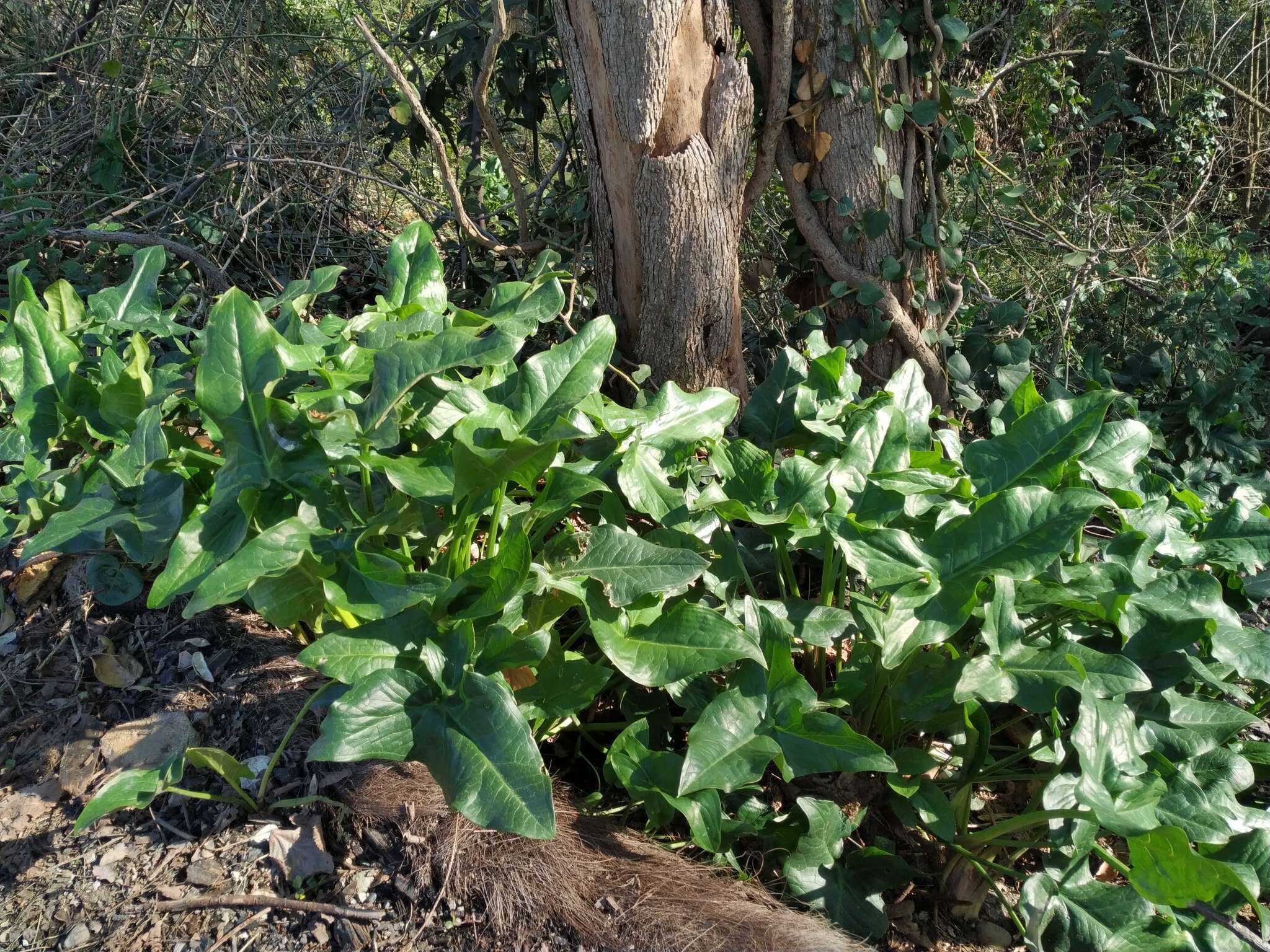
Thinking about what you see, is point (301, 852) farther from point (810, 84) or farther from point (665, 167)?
point (810, 84)

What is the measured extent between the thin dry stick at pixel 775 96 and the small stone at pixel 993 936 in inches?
77.6

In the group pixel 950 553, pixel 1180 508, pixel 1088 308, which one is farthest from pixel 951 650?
pixel 1088 308

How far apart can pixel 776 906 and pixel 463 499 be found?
95 cm

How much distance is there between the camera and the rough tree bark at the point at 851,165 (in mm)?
2811

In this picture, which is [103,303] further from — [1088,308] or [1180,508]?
[1088,308]

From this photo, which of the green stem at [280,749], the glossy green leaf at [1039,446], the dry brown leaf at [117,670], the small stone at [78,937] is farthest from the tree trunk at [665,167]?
the small stone at [78,937]

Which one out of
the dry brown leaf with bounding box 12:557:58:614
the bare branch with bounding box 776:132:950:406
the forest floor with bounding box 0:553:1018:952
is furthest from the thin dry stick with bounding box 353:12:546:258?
the dry brown leaf with bounding box 12:557:58:614

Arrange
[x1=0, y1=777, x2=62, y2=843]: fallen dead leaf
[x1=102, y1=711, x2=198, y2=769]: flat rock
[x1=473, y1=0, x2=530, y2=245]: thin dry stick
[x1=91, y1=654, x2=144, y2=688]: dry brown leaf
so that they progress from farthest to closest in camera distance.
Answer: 1. [x1=473, y1=0, x2=530, y2=245]: thin dry stick
2. [x1=91, y1=654, x2=144, y2=688]: dry brown leaf
3. [x1=102, y1=711, x2=198, y2=769]: flat rock
4. [x1=0, y1=777, x2=62, y2=843]: fallen dead leaf

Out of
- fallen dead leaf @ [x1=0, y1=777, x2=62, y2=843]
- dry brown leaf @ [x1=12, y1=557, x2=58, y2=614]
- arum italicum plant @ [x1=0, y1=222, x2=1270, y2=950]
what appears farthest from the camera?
dry brown leaf @ [x1=12, y1=557, x2=58, y2=614]

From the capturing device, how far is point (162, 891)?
1694 millimetres

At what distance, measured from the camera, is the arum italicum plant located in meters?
1.56

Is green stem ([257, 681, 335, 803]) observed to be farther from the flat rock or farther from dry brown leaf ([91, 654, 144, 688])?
dry brown leaf ([91, 654, 144, 688])

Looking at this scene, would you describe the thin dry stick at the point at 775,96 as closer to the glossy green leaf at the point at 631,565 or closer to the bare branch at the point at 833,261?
the bare branch at the point at 833,261

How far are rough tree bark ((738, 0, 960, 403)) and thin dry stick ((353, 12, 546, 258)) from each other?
89 centimetres
